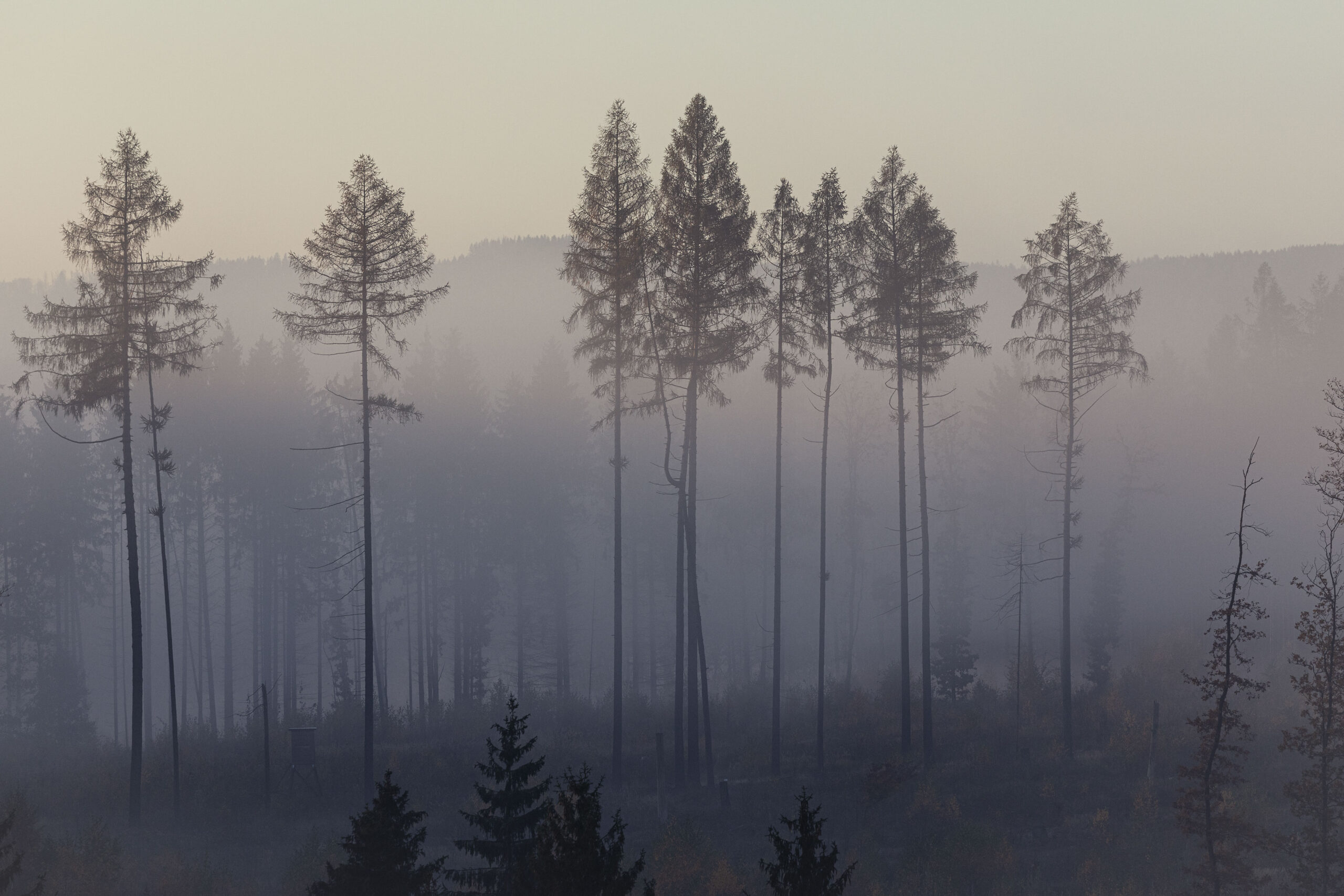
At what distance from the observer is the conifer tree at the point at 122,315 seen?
943 inches

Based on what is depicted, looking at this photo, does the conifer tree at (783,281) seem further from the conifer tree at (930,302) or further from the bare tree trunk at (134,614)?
the bare tree trunk at (134,614)

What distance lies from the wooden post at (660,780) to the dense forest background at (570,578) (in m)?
0.32

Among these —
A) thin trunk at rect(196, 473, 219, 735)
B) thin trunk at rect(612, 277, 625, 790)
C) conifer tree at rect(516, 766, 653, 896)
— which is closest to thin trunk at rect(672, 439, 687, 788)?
thin trunk at rect(612, 277, 625, 790)

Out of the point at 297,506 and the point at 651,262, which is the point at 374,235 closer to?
the point at 651,262

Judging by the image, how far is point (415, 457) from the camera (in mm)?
54562

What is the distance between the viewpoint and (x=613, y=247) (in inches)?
1054

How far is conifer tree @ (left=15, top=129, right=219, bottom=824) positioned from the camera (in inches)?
943

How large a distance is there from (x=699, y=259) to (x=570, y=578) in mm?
55938

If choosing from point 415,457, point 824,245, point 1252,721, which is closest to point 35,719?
point 415,457

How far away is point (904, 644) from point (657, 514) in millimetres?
36176

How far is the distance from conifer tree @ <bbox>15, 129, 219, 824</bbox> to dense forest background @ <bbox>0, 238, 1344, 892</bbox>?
9818 mm

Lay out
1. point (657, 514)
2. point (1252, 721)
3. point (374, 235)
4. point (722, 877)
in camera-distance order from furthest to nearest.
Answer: point (657, 514) → point (1252, 721) → point (374, 235) → point (722, 877)

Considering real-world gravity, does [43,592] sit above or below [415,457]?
below

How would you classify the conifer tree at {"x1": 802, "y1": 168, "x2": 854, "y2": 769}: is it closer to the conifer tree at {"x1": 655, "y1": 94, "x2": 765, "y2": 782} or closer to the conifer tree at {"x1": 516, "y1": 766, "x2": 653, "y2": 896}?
the conifer tree at {"x1": 655, "y1": 94, "x2": 765, "y2": 782}
